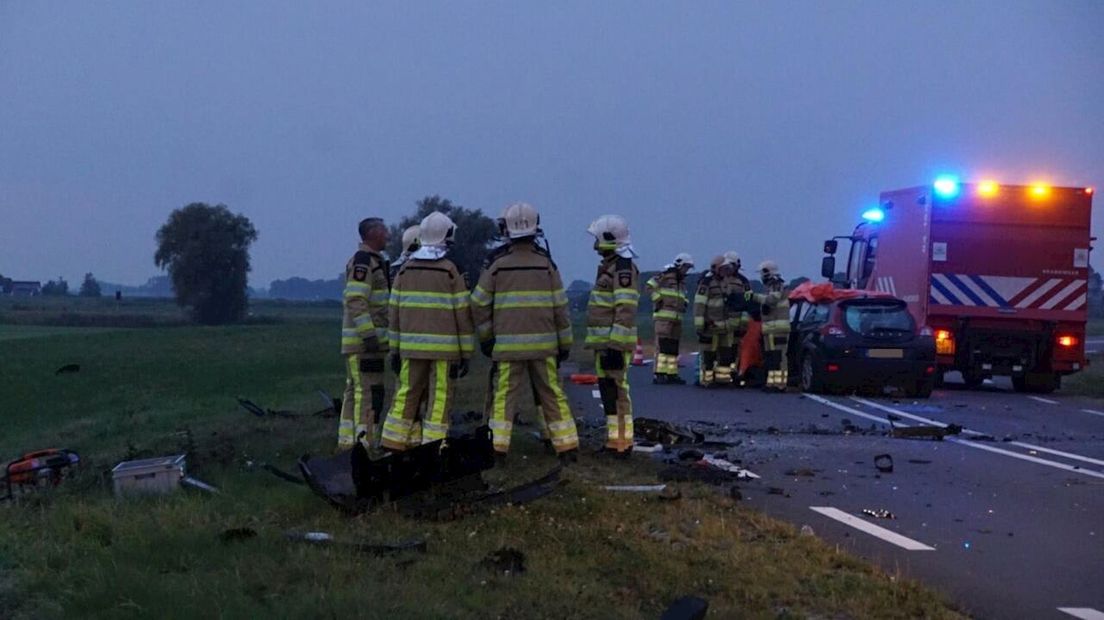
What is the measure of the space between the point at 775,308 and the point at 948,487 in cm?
952

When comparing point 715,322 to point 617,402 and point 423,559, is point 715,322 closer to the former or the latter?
point 617,402

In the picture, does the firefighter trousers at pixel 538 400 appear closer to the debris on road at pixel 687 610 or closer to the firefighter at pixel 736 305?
the debris on road at pixel 687 610

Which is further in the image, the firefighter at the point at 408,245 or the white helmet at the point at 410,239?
the white helmet at the point at 410,239

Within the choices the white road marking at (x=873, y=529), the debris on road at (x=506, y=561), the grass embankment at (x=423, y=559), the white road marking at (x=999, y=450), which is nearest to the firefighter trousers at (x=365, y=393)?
the grass embankment at (x=423, y=559)

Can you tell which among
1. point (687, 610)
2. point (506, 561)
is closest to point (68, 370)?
point (506, 561)

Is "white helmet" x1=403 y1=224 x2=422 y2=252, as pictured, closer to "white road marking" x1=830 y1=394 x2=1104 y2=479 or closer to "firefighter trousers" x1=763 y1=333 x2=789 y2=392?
"white road marking" x1=830 y1=394 x2=1104 y2=479

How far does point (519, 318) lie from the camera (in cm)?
931

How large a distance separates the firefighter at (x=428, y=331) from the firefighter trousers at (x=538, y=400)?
12.9 inches

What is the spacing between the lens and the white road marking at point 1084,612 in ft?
19.9

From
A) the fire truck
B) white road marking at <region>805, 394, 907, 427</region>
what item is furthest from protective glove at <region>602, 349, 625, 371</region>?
the fire truck

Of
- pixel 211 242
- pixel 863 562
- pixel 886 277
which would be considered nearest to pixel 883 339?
pixel 886 277

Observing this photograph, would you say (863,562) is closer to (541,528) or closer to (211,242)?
(541,528)

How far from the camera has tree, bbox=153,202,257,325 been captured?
82625mm

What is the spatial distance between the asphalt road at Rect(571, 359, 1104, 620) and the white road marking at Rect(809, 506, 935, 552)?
0.01 metres
